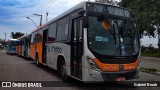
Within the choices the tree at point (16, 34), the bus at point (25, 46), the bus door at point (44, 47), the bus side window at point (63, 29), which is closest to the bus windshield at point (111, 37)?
the bus side window at point (63, 29)

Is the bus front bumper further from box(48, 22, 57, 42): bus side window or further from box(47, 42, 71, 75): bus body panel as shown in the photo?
Answer: box(48, 22, 57, 42): bus side window

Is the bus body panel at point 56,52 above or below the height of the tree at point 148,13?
below

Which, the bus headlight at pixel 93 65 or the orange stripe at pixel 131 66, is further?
the orange stripe at pixel 131 66

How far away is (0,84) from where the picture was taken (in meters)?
10.6

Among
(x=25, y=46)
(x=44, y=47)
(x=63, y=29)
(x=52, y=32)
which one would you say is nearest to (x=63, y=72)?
(x=63, y=29)

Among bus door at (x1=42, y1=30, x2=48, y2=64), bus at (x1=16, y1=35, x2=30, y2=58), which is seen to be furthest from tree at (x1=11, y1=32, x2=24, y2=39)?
bus door at (x1=42, y1=30, x2=48, y2=64)

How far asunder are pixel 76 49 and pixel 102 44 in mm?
1307

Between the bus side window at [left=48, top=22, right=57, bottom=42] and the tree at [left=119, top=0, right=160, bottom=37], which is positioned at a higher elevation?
the tree at [left=119, top=0, right=160, bottom=37]

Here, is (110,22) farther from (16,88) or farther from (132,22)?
(16,88)

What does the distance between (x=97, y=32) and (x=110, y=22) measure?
0.70 m

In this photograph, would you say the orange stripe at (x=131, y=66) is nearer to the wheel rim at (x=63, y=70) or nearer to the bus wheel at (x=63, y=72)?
the bus wheel at (x=63, y=72)

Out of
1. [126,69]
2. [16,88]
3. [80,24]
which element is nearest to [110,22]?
[80,24]

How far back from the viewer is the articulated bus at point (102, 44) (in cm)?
896

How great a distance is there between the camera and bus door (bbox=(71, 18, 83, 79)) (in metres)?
9.60
